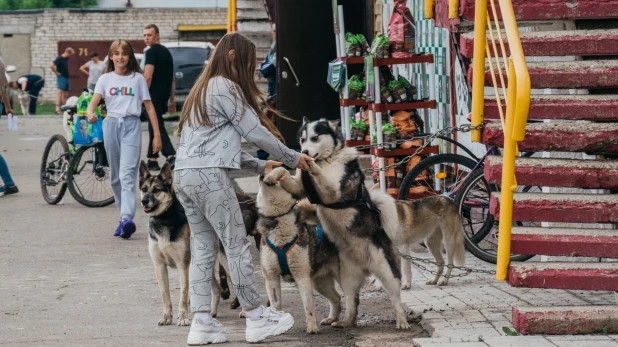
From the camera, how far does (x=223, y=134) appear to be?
6332 mm

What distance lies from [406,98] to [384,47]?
1.78ft

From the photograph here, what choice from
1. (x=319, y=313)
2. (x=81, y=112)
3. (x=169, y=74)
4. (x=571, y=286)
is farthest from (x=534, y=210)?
(x=169, y=74)

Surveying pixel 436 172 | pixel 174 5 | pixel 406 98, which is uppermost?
pixel 174 5

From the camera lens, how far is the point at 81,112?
39.3 ft

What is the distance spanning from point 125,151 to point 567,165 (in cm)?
531

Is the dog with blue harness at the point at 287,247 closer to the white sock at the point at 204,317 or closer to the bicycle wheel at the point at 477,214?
the white sock at the point at 204,317

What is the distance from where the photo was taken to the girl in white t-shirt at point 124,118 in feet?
34.1

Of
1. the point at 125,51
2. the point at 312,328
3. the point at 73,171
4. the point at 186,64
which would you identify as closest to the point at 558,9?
the point at 312,328

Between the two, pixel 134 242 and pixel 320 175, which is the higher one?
pixel 320 175

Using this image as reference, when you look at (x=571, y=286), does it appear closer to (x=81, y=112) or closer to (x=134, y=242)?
(x=134, y=242)

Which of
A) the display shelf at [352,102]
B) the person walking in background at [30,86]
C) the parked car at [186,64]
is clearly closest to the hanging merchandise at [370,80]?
the display shelf at [352,102]

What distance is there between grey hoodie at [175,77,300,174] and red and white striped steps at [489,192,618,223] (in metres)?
1.35

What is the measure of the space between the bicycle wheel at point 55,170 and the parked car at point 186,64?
1803 centimetres

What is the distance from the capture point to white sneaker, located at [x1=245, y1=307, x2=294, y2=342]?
21.0 feet
